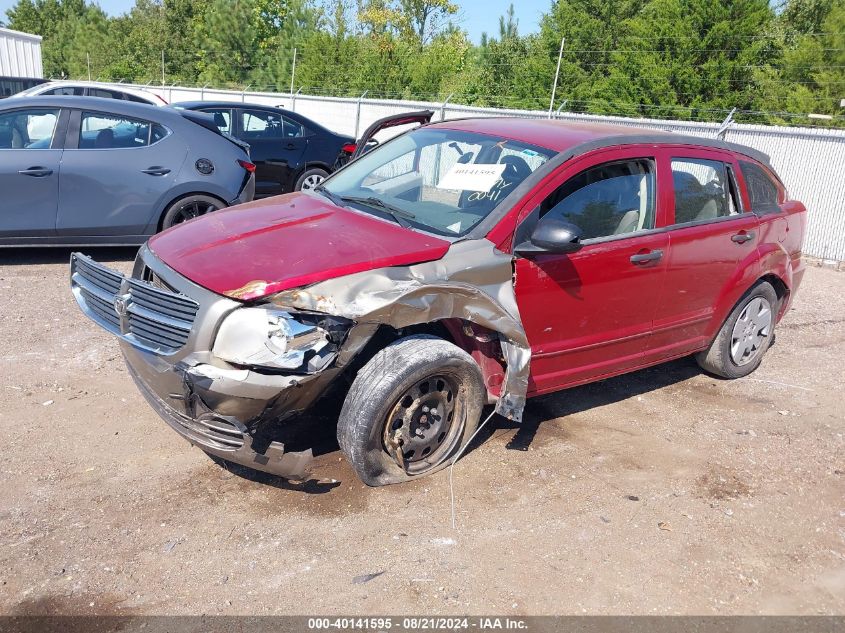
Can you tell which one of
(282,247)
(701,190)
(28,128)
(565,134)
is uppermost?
(565,134)

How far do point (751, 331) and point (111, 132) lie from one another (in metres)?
6.20

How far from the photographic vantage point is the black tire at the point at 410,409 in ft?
12.2

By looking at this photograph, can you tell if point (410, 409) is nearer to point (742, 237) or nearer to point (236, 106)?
point (742, 237)

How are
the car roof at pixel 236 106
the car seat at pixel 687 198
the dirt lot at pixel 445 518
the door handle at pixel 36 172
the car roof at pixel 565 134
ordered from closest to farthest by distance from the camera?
the dirt lot at pixel 445 518
the car roof at pixel 565 134
the car seat at pixel 687 198
the door handle at pixel 36 172
the car roof at pixel 236 106

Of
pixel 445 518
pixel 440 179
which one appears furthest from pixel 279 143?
pixel 445 518

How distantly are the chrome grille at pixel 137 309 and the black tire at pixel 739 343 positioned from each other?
12.6 ft

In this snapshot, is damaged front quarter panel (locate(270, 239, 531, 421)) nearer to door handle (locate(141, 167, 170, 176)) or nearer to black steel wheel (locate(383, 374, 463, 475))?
black steel wheel (locate(383, 374, 463, 475))

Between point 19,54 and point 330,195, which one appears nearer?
point 330,195

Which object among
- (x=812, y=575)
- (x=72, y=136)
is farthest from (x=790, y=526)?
(x=72, y=136)

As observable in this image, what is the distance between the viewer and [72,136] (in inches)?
298

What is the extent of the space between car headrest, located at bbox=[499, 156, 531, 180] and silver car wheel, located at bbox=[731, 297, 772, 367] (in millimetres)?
2299

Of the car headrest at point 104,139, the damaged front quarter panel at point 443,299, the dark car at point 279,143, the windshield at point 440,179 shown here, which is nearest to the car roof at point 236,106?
the dark car at point 279,143

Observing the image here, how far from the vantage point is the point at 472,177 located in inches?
177

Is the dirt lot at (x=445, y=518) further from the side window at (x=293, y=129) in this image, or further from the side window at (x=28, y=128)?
the side window at (x=293, y=129)
